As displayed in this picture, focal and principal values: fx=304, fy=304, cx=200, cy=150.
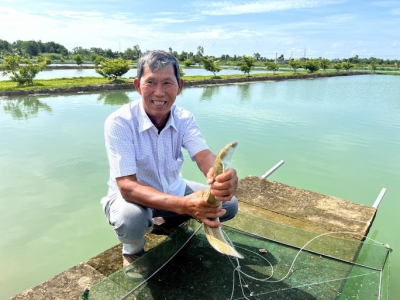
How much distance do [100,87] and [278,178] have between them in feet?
41.1

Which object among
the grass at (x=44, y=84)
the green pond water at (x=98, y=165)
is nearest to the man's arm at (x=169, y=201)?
the green pond water at (x=98, y=165)

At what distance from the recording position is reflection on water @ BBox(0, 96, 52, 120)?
8.59 metres

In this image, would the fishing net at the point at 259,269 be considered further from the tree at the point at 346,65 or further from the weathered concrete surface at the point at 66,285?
the tree at the point at 346,65

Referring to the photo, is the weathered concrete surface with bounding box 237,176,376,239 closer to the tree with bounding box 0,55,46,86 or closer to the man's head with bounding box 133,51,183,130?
the man's head with bounding box 133,51,183,130

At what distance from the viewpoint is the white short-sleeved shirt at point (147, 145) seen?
4.96ft

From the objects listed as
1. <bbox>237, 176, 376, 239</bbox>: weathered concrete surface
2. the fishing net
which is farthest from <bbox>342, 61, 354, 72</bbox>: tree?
the fishing net

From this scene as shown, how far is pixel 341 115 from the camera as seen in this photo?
8.87 m

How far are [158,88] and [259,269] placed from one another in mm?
1088

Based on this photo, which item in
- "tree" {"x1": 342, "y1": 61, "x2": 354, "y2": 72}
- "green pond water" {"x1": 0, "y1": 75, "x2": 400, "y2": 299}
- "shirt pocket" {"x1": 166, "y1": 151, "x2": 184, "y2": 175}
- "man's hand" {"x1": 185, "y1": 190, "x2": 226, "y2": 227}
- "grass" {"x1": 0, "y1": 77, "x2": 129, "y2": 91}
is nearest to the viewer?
"man's hand" {"x1": 185, "y1": 190, "x2": 226, "y2": 227}

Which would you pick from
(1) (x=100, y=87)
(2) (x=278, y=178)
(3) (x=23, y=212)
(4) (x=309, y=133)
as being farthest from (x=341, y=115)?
(1) (x=100, y=87)

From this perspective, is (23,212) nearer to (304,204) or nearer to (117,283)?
(117,283)

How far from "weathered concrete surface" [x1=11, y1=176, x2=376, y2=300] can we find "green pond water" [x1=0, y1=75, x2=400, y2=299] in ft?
1.84

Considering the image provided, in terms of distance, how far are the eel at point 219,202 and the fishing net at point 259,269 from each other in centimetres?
39

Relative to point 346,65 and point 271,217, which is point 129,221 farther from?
point 346,65
